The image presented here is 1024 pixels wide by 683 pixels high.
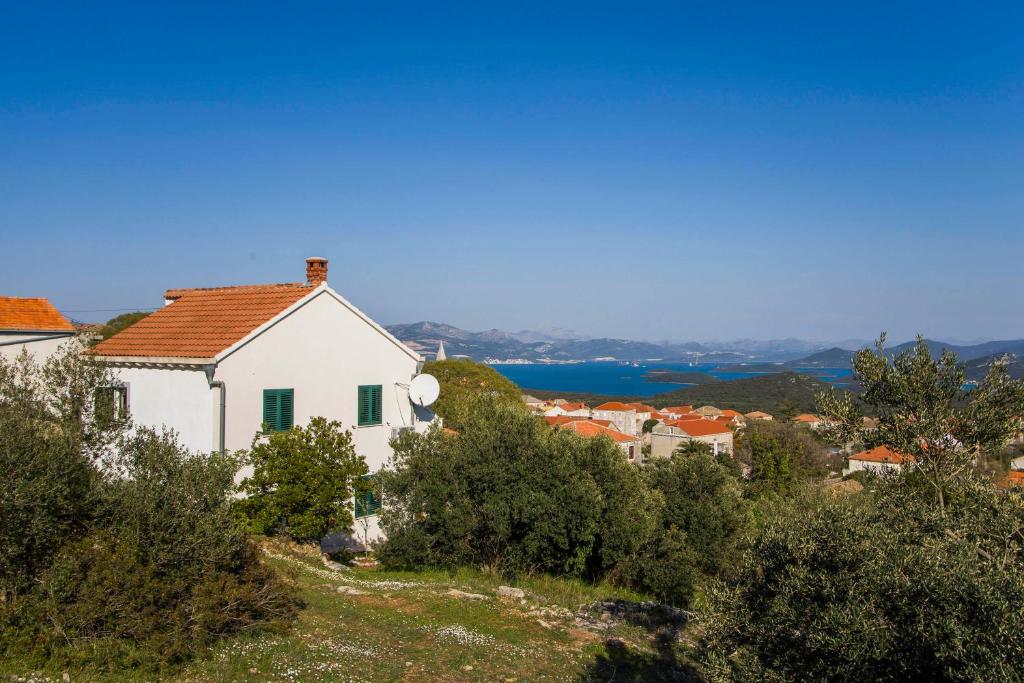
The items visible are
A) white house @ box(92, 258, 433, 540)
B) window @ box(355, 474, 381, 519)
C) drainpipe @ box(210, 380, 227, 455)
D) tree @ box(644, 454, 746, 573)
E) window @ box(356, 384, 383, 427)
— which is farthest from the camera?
window @ box(356, 384, 383, 427)

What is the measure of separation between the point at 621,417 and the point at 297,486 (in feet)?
284

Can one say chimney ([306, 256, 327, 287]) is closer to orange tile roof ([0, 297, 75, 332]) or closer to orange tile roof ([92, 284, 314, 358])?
orange tile roof ([92, 284, 314, 358])

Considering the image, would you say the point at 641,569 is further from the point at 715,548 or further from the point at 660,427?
the point at 660,427

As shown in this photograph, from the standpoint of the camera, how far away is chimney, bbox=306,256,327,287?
24.6 m

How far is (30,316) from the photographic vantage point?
31.1 m

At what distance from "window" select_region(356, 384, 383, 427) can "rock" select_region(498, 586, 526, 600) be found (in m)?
10.2

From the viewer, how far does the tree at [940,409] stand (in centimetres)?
1395

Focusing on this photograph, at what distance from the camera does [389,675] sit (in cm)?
990

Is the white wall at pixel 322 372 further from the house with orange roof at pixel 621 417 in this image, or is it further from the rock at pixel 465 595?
the house with orange roof at pixel 621 417

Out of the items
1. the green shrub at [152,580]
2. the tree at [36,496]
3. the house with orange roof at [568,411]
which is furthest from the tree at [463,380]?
the house with orange roof at [568,411]

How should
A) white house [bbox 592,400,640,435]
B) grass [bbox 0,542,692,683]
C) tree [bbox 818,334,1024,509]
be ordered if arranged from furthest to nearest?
white house [bbox 592,400,640,435] → tree [bbox 818,334,1024,509] → grass [bbox 0,542,692,683]

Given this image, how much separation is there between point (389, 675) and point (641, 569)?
13.3 m

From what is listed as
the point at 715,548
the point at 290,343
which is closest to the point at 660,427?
the point at 715,548

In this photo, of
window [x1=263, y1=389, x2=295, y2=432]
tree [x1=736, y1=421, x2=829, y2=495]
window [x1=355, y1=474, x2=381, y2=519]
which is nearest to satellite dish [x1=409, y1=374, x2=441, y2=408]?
window [x1=355, y1=474, x2=381, y2=519]
